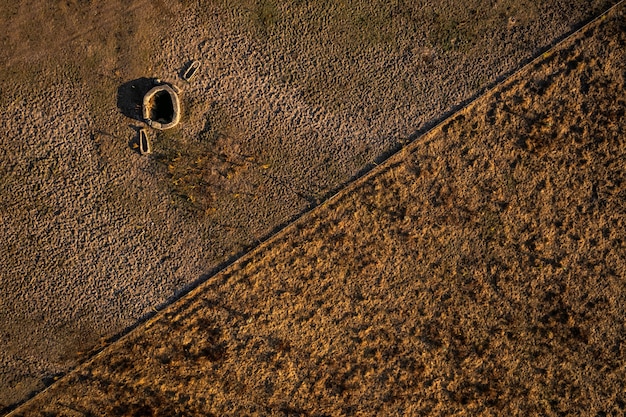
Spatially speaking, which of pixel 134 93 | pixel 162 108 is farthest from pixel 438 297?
pixel 134 93

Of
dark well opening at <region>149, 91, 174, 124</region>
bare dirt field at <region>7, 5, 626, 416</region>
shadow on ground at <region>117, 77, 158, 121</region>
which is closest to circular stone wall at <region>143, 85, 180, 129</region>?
dark well opening at <region>149, 91, 174, 124</region>

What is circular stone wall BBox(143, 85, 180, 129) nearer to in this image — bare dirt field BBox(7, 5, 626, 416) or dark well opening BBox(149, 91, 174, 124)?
dark well opening BBox(149, 91, 174, 124)

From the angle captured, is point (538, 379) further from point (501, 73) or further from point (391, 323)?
point (501, 73)

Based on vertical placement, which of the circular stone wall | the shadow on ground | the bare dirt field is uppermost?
the shadow on ground

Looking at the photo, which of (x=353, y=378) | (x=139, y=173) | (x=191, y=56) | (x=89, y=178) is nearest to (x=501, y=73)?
(x=191, y=56)

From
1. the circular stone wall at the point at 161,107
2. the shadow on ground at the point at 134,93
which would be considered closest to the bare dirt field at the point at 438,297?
the circular stone wall at the point at 161,107

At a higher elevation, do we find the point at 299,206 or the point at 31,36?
the point at 31,36

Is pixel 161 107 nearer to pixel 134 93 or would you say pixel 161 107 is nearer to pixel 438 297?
pixel 134 93
